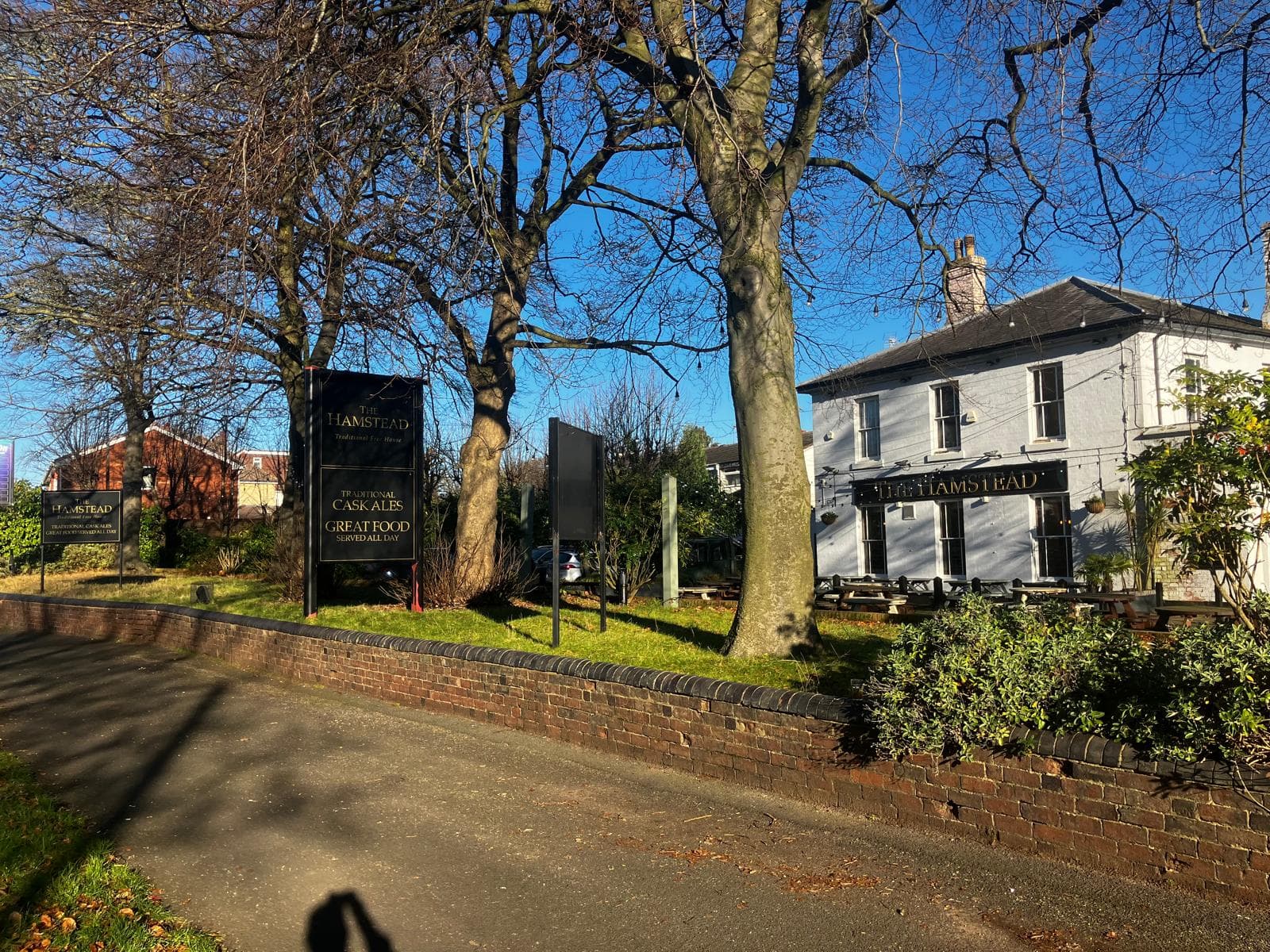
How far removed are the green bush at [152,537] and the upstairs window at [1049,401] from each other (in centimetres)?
2667

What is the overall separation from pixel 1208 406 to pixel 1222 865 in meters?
2.75

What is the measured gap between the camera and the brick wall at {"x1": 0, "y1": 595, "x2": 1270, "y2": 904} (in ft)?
15.3

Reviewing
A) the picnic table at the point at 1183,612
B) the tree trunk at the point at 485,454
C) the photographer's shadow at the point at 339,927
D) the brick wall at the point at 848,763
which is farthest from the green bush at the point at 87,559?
the photographer's shadow at the point at 339,927

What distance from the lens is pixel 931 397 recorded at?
2583 cm

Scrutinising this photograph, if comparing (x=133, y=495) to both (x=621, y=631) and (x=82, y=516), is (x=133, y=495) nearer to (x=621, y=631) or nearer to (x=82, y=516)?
(x=82, y=516)

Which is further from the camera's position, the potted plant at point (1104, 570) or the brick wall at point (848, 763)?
the potted plant at point (1104, 570)

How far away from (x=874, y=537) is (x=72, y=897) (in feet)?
80.5

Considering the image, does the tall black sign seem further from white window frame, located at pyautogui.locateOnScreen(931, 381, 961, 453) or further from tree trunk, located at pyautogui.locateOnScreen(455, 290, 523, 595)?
white window frame, located at pyautogui.locateOnScreen(931, 381, 961, 453)

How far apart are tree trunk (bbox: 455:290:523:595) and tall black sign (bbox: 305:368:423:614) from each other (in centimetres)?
118

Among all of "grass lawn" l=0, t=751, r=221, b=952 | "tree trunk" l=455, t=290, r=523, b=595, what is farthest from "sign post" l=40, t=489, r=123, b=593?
"grass lawn" l=0, t=751, r=221, b=952

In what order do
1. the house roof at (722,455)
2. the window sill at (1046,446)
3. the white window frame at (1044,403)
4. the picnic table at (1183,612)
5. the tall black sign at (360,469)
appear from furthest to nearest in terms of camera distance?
the house roof at (722,455)
the white window frame at (1044,403)
the window sill at (1046,446)
the tall black sign at (360,469)
the picnic table at (1183,612)

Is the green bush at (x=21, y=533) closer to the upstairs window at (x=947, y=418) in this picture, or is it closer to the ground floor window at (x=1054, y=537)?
the upstairs window at (x=947, y=418)

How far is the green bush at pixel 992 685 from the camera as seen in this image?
541 cm

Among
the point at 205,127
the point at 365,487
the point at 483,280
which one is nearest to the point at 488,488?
the point at 365,487
